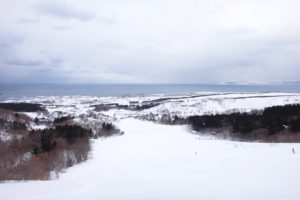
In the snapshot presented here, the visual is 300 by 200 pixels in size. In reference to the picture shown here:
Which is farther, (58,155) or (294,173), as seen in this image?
(58,155)

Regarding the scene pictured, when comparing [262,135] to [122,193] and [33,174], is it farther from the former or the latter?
[122,193]

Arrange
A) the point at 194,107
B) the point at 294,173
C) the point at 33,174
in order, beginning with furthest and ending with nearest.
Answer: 1. the point at 194,107
2. the point at 33,174
3. the point at 294,173

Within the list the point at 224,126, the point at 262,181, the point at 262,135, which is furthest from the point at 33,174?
the point at 224,126

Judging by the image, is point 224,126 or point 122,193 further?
point 224,126

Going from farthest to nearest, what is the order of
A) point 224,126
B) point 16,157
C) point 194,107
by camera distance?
point 194,107 → point 224,126 → point 16,157

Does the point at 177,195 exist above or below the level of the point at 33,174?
above

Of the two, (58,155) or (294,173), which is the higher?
(294,173)

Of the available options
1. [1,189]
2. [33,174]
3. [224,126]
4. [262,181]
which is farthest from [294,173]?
[224,126]

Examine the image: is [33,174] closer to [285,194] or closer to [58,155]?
[58,155]

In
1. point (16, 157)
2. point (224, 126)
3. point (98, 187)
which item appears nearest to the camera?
point (98, 187)
